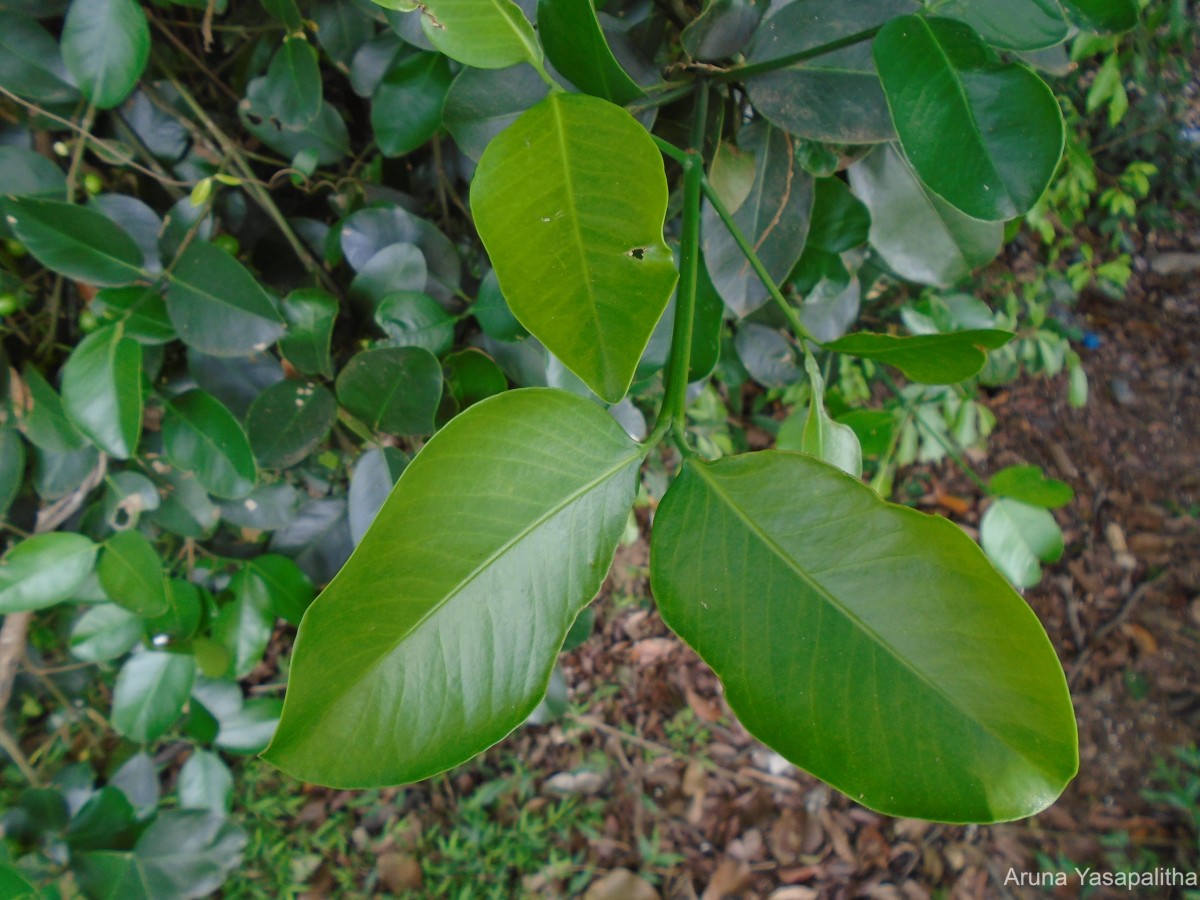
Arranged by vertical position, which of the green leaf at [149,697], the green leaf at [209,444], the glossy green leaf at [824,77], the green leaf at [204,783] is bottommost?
the green leaf at [204,783]

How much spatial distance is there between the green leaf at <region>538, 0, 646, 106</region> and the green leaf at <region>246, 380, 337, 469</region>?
0.38 m

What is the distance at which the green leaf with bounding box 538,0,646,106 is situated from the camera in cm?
37

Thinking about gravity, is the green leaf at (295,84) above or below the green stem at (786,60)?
below

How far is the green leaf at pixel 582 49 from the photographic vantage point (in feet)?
1.20

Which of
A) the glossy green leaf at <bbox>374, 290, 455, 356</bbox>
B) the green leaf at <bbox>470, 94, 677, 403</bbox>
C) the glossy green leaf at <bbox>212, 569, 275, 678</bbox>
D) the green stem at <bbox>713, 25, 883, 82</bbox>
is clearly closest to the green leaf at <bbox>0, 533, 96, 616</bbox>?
the glossy green leaf at <bbox>212, 569, 275, 678</bbox>

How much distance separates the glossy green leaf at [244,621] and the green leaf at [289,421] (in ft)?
0.73

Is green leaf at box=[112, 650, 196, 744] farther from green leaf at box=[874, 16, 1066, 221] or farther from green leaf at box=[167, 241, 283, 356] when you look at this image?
green leaf at box=[874, 16, 1066, 221]

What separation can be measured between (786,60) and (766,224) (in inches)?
6.3

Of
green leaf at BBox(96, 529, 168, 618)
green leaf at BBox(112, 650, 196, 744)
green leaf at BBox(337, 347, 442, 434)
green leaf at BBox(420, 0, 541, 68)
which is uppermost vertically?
green leaf at BBox(420, 0, 541, 68)

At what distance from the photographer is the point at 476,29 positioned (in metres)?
0.37

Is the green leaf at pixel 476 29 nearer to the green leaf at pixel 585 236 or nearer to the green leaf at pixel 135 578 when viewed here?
the green leaf at pixel 585 236

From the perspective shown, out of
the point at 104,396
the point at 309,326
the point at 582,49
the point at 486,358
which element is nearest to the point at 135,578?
the point at 104,396

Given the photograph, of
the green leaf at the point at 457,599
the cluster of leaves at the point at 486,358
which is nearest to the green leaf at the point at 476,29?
the cluster of leaves at the point at 486,358

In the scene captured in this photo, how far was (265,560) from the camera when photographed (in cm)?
80
